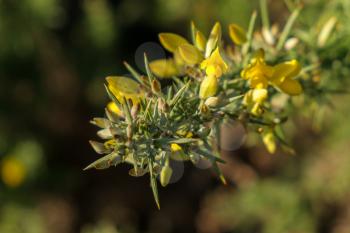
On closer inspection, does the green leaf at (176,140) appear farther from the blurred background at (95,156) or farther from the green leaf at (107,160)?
the blurred background at (95,156)

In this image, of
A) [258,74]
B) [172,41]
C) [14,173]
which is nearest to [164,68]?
[172,41]

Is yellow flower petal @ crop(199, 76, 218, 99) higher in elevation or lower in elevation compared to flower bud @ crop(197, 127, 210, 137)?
higher

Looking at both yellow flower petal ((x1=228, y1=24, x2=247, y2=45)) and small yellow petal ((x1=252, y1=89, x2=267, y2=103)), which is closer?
small yellow petal ((x1=252, y1=89, x2=267, y2=103))

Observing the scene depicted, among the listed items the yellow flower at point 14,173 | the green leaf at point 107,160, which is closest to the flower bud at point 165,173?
the green leaf at point 107,160

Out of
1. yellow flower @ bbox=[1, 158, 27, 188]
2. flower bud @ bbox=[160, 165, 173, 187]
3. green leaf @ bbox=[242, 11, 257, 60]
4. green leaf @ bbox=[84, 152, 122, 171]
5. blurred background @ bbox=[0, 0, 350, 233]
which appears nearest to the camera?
green leaf @ bbox=[84, 152, 122, 171]

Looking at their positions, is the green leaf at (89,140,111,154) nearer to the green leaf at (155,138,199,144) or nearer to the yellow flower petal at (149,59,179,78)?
the green leaf at (155,138,199,144)

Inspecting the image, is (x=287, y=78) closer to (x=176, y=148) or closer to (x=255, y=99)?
(x=255, y=99)

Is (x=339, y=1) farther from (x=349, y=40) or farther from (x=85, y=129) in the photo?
(x=85, y=129)

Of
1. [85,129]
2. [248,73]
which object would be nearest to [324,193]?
[85,129]

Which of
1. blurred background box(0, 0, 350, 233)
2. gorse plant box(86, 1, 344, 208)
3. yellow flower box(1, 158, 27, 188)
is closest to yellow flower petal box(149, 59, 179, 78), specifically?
gorse plant box(86, 1, 344, 208)
